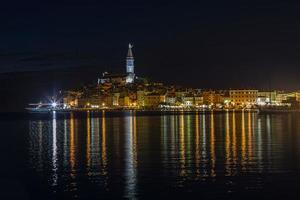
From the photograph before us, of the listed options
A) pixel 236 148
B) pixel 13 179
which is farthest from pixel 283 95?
pixel 13 179

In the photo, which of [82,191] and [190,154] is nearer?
[82,191]

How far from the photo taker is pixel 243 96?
17162cm

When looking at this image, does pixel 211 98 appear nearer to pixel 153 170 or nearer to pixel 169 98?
pixel 169 98

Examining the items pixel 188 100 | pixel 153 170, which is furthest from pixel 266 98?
pixel 153 170

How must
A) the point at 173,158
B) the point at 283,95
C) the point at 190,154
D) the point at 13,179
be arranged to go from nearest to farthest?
the point at 13,179 < the point at 173,158 < the point at 190,154 < the point at 283,95

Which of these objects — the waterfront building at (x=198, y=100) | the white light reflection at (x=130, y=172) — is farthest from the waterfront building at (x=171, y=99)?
the white light reflection at (x=130, y=172)

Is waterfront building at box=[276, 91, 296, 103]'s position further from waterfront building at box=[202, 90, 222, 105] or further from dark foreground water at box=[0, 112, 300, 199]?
dark foreground water at box=[0, 112, 300, 199]

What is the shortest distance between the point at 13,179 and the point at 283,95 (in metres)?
156

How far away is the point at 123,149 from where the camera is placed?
32312mm

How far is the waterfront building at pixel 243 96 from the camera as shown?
557 ft

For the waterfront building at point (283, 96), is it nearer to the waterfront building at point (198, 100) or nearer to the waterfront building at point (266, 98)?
the waterfront building at point (266, 98)

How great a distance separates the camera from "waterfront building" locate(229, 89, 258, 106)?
16975 cm

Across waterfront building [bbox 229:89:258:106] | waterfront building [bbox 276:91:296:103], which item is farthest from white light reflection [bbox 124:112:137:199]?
waterfront building [bbox 229:89:258:106]

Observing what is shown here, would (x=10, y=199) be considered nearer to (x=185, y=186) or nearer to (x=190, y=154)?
(x=185, y=186)
